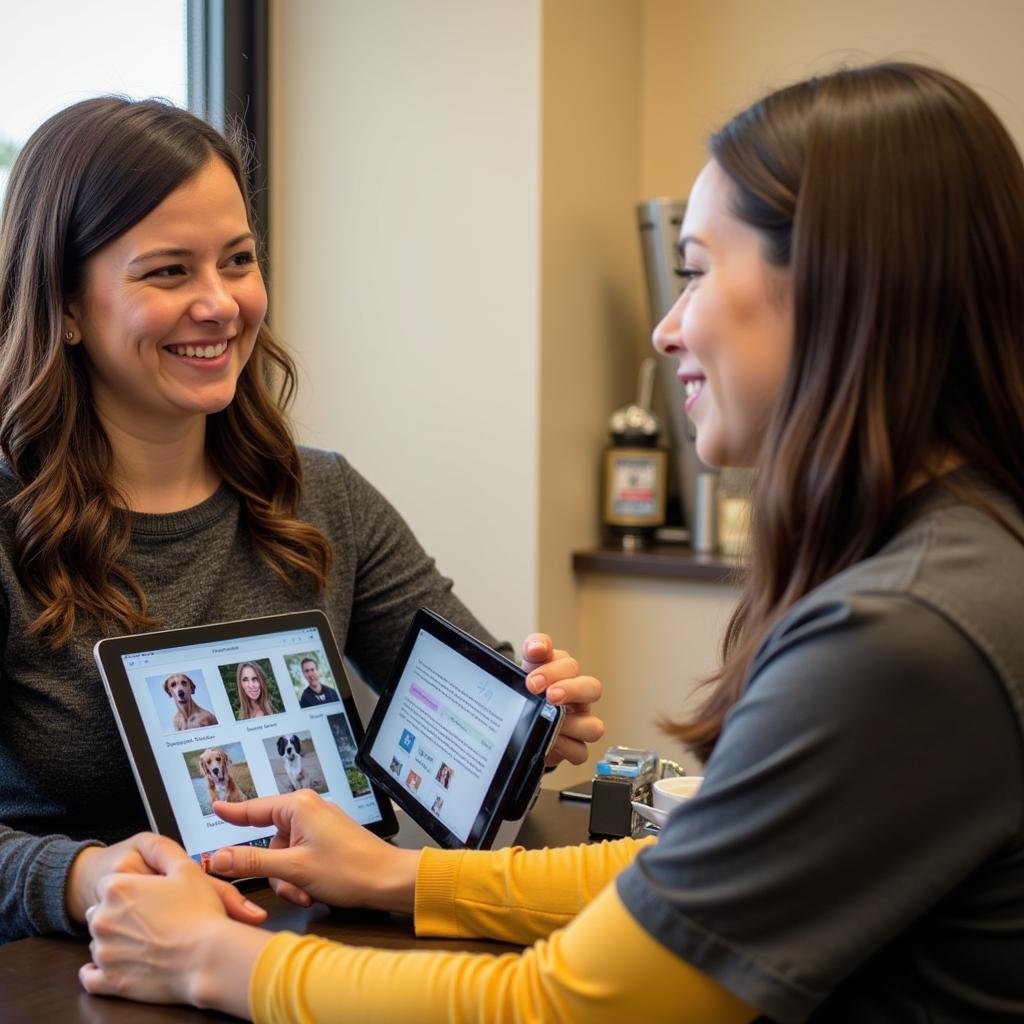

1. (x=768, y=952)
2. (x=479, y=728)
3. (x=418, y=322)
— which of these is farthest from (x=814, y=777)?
(x=418, y=322)

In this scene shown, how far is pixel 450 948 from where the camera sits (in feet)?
3.20

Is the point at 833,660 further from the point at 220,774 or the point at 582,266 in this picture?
the point at 582,266

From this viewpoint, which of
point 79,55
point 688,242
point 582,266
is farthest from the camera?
point 582,266

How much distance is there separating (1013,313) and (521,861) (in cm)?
58

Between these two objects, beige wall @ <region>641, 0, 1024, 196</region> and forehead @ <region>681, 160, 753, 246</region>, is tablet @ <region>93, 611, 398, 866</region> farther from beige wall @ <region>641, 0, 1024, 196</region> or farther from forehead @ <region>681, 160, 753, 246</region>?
beige wall @ <region>641, 0, 1024, 196</region>

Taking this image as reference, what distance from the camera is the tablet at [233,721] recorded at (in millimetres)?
1124

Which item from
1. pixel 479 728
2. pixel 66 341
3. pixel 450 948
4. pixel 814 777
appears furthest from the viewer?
pixel 66 341

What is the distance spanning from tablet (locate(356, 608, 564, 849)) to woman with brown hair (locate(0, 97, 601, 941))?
0.44 ft

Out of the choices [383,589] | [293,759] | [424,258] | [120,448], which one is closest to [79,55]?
[424,258]

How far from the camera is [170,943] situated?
2.91 feet

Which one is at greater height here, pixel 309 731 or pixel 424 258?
pixel 424 258

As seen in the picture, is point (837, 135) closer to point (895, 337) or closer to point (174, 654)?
point (895, 337)

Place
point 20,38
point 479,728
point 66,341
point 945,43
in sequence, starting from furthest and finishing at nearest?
point 945,43
point 20,38
point 66,341
point 479,728

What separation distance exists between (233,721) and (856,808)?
0.69 meters
